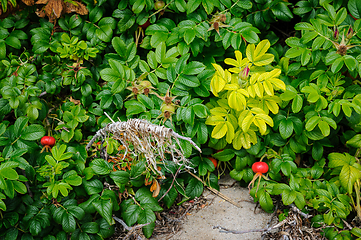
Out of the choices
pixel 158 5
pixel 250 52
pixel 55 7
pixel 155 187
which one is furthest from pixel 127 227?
pixel 55 7

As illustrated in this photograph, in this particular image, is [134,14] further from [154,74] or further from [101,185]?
[101,185]

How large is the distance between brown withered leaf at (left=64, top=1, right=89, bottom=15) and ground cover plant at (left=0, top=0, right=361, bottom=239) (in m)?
0.02

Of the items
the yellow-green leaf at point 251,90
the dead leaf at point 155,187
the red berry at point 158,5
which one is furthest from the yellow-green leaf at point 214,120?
the red berry at point 158,5

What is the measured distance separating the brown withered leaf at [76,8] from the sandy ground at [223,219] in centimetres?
172

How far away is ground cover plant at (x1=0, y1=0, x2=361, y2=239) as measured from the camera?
1.56 meters

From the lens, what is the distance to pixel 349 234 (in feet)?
5.11

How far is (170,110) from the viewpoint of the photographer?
1707mm

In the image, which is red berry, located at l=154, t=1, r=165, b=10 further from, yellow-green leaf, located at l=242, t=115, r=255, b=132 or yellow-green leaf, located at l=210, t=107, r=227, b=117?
yellow-green leaf, located at l=242, t=115, r=255, b=132

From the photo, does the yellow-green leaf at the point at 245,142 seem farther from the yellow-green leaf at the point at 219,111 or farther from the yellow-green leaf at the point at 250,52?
the yellow-green leaf at the point at 250,52

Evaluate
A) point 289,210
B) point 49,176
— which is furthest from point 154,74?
point 289,210

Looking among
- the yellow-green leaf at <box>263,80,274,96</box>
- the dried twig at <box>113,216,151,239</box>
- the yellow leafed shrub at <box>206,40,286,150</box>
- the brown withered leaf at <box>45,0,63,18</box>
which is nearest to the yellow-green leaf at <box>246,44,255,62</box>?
the yellow leafed shrub at <box>206,40,286,150</box>

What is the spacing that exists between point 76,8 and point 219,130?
1.50 m

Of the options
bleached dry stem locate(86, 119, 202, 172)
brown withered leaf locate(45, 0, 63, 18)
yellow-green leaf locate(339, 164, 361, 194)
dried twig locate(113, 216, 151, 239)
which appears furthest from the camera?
brown withered leaf locate(45, 0, 63, 18)

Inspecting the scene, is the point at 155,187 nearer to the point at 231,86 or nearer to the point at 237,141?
the point at 237,141
